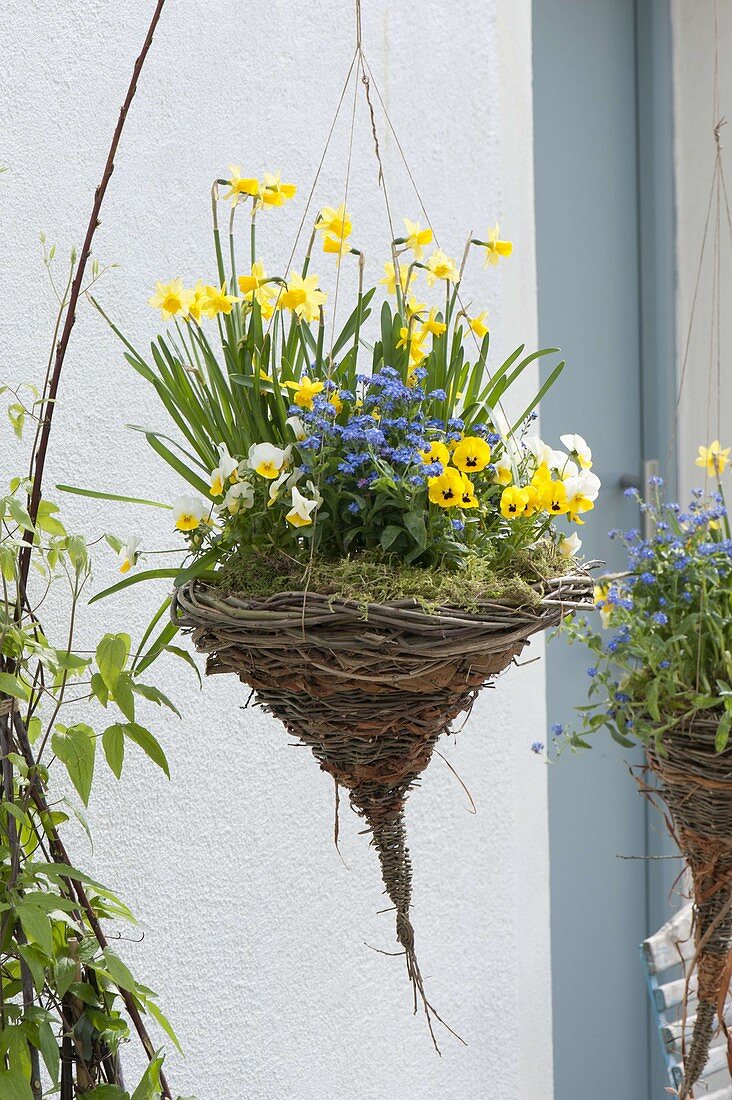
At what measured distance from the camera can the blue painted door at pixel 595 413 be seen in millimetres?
2117

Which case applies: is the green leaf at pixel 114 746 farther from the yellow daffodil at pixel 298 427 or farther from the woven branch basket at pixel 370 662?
the yellow daffodil at pixel 298 427

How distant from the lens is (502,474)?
0.84 m

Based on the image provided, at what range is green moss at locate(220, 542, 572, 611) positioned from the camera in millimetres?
753

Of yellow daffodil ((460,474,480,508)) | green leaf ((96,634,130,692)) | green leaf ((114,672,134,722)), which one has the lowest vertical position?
green leaf ((114,672,134,722))

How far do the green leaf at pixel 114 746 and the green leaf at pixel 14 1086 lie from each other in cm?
22

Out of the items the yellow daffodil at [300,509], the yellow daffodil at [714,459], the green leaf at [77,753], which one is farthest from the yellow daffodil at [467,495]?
the yellow daffodil at [714,459]

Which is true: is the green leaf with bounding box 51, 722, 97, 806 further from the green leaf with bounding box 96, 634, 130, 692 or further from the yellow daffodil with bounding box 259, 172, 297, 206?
the yellow daffodil with bounding box 259, 172, 297, 206

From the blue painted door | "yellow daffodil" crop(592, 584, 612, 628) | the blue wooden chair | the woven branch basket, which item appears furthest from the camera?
the blue painted door

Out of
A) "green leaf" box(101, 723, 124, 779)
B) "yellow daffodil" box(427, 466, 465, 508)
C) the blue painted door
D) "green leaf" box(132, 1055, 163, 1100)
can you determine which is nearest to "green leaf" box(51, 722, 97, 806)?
"green leaf" box(101, 723, 124, 779)

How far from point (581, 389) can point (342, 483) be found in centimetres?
148

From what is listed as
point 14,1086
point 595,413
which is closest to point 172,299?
point 14,1086

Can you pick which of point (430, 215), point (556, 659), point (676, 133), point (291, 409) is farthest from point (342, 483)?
point (676, 133)

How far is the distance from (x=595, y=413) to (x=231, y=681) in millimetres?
1181

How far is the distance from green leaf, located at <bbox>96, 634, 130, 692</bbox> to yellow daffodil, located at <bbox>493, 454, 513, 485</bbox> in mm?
315
